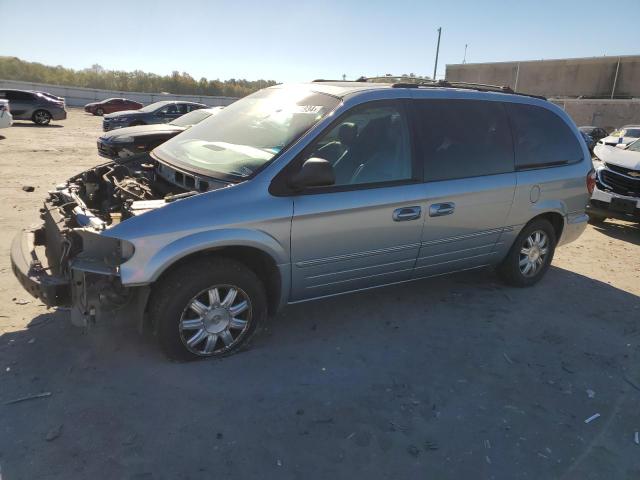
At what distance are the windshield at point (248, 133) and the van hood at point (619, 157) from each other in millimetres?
5752

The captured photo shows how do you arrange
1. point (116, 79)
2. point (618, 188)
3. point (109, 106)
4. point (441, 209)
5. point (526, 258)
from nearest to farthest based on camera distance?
1. point (441, 209)
2. point (526, 258)
3. point (618, 188)
4. point (109, 106)
5. point (116, 79)

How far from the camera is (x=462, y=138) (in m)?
4.15

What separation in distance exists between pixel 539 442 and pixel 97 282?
2802 millimetres

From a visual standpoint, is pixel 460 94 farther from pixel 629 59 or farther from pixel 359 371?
pixel 629 59

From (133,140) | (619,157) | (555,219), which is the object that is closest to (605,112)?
(619,157)

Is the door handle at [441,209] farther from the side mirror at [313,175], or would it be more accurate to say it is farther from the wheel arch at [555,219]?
the wheel arch at [555,219]

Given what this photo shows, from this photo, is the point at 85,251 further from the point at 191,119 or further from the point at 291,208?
the point at 191,119

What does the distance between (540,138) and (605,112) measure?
126ft

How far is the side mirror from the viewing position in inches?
126

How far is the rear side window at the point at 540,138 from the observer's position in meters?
4.56

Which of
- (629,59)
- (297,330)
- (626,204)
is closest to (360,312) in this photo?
(297,330)

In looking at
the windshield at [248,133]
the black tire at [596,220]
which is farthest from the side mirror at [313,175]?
the black tire at [596,220]

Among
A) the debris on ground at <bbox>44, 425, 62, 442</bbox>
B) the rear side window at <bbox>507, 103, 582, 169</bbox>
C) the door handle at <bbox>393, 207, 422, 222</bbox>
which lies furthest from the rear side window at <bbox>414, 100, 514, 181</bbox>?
the debris on ground at <bbox>44, 425, 62, 442</bbox>

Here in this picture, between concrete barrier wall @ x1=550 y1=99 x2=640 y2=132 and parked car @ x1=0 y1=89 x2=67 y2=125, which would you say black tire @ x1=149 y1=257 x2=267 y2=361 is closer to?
parked car @ x1=0 y1=89 x2=67 y2=125
